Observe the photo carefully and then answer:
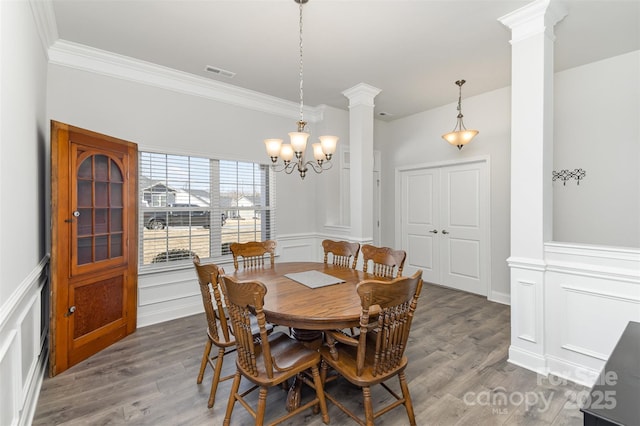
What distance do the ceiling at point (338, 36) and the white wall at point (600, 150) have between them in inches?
9.1

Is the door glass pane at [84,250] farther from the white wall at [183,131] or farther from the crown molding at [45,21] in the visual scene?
the crown molding at [45,21]

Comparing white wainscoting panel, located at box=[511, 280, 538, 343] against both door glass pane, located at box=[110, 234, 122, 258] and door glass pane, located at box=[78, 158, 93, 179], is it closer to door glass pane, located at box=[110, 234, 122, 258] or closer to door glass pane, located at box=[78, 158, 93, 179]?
door glass pane, located at box=[110, 234, 122, 258]

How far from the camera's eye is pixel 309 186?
4969 mm

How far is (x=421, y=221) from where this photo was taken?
542cm

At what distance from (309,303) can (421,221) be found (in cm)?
398

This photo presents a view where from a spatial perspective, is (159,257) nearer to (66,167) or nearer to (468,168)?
(66,167)

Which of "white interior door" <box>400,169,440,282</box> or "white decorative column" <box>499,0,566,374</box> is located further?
"white interior door" <box>400,169,440,282</box>

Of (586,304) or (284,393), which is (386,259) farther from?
(586,304)

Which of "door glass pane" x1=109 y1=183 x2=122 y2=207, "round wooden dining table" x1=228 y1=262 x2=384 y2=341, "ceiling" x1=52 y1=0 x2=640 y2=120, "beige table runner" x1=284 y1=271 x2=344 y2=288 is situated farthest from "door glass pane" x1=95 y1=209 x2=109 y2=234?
"beige table runner" x1=284 y1=271 x2=344 y2=288

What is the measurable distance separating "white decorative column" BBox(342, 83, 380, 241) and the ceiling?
0.83 feet

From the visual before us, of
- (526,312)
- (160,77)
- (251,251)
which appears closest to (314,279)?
(251,251)

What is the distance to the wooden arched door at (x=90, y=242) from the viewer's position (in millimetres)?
2463

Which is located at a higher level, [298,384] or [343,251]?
[343,251]

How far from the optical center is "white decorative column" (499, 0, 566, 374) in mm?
2479
